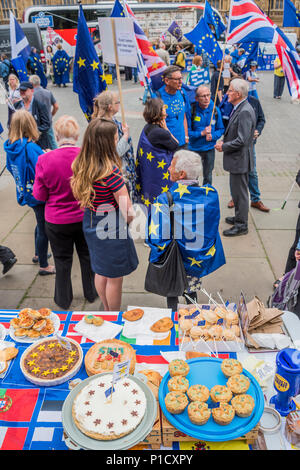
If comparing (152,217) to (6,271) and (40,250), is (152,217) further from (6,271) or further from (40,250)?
(6,271)

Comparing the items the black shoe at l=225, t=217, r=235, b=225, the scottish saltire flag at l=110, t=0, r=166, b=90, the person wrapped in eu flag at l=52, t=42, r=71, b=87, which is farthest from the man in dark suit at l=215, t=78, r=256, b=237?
the person wrapped in eu flag at l=52, t=42, r=71, b=87

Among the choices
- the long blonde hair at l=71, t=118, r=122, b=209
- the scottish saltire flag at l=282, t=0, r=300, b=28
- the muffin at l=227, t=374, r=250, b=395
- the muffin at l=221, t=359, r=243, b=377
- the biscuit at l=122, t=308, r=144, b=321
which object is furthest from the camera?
the scottish saltire flag at l=282, t=0, r=300, b=28

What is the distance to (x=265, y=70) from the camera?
2220 cm

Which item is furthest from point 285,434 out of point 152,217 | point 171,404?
point 152,217

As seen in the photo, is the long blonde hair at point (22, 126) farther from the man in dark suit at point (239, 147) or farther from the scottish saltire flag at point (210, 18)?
the scottish saltire flag at point (210, 18)

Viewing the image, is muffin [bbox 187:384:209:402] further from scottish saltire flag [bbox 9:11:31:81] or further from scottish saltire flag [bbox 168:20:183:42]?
scottish saltire flag [bbox 168:20:183:42]

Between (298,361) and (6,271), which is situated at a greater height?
(298,361)

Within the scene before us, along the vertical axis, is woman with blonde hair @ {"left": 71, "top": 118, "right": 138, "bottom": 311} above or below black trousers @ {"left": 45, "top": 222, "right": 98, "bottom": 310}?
above

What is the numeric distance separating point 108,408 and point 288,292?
2.11m

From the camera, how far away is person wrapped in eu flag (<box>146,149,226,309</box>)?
3.06 m

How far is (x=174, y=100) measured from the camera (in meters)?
5.61

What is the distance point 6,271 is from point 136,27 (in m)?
3.71

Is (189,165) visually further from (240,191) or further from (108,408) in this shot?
(240,191)

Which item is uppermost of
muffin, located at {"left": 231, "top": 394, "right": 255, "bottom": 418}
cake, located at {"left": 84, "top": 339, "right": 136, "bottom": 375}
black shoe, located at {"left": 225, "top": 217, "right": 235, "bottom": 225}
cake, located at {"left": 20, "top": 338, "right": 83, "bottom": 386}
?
muffin, located at {"left": 231, "top": 394, "right": 255, "bottom": 418}
